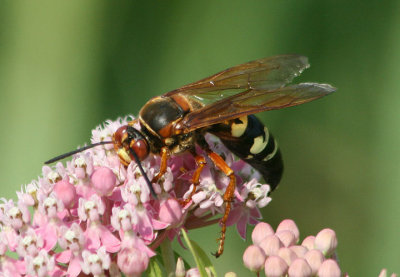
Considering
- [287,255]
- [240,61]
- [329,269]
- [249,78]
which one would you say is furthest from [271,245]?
[240,61]

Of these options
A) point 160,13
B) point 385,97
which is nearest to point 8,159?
point 160,13

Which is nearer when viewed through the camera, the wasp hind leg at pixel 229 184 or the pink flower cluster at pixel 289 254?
the pink flower cluster at pixel 289 254

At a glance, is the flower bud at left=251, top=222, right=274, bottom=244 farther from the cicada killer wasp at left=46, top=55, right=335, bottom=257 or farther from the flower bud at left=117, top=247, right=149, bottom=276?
the flower bud at left=117, top=247, right=149, bottom=276

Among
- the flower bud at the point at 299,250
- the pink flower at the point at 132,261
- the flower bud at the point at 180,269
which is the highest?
the pink flower at the point at 132,261

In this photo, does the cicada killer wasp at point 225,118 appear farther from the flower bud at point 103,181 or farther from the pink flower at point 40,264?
the pink flower at point 40,264

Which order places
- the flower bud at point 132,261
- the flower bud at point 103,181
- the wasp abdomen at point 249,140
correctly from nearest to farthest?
the flower bud at point 132,261, the flower bud at point 103,181, the wasp abdomen at point 249,140

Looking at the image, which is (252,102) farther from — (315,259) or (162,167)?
(315,259)

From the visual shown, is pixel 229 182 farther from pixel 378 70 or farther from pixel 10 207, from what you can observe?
pixel 378 70

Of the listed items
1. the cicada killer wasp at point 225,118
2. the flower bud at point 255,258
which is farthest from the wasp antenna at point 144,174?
the flower bud at point 255,258
